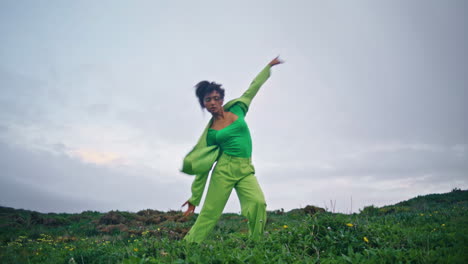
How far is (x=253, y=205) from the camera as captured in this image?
16.1 ft

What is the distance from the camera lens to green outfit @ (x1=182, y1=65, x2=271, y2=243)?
4.95m

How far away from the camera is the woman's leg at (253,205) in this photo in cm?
488

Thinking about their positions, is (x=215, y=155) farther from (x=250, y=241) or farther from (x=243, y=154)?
(x=250, y=241)

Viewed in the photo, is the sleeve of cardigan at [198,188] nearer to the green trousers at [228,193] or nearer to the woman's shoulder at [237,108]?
the green trousers at [228,193]

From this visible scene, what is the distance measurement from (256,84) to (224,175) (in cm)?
173

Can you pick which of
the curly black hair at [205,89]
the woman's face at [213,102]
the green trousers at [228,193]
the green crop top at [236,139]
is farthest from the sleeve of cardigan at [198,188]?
the curly black hair at [205,89]

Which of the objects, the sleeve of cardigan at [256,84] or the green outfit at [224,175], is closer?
the green outfit at [224,175]

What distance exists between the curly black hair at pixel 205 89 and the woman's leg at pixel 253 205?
1.58m

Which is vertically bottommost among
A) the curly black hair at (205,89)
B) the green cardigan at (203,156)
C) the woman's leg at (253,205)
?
the woman's leg at (253,205)

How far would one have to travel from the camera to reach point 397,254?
3.36 metres

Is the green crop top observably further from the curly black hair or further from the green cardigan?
the curly black hair

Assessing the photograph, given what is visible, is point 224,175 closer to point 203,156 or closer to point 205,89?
point 203,156

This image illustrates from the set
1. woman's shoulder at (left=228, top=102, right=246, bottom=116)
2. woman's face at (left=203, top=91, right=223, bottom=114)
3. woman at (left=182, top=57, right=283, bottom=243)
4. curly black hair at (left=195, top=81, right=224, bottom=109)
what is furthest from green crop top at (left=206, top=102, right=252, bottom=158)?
curly black hair at (left=195, top=81, right=224, bottom=109)

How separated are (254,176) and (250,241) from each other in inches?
47.3
